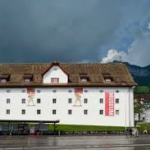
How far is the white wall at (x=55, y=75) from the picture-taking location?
311 feet

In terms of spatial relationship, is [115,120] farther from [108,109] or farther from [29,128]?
[29,128]

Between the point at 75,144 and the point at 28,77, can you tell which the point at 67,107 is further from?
the point at 75,144

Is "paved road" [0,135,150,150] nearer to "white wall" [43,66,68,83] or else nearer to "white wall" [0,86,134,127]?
"white wall" [0,86,134,127]

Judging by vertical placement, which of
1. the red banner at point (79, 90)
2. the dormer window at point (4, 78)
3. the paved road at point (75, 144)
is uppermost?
the dormer window at point (4, 78)

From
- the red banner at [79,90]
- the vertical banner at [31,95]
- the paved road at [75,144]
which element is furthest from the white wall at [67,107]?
the paved road at [75,144]

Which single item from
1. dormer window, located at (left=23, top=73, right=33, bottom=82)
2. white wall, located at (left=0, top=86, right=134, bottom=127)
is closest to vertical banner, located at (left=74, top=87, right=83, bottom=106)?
white wall, located at (left=0, top=86, right=134, bottom=127)

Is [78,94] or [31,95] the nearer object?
[78,94]

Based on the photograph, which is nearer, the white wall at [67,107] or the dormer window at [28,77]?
the white wall at [67,107]

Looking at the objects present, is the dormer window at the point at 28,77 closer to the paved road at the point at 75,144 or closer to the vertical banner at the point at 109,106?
the vertical banner at the point at 109,106

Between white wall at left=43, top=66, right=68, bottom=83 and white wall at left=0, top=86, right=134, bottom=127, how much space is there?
6.60ft

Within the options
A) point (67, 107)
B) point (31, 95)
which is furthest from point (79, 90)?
point (31, 95)

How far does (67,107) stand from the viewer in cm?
9388

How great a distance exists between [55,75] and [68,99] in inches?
239

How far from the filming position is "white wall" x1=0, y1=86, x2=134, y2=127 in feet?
306
